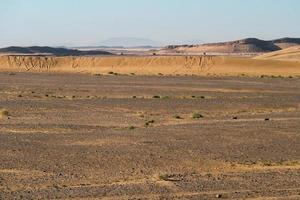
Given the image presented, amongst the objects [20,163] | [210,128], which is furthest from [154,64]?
[20,163]

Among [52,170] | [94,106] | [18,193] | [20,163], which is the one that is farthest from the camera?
[94,106]

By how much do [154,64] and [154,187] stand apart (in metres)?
100

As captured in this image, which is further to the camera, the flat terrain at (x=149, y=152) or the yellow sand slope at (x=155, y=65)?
the yellow sand slope at (x=155, y=65)

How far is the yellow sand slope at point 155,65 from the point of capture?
10081 centimetres

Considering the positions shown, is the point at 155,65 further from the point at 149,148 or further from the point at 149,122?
the point at 149,148

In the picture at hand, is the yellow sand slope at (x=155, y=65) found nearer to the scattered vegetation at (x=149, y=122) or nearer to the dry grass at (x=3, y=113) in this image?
the dry grass at (x=3, y=113)

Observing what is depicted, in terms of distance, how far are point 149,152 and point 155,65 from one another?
9392 cm

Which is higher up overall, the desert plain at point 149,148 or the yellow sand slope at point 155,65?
the desert plain at point 149,148

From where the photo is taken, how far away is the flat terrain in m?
13.7

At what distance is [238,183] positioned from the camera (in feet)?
47.0

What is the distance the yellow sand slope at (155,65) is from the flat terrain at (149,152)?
63.9 metres

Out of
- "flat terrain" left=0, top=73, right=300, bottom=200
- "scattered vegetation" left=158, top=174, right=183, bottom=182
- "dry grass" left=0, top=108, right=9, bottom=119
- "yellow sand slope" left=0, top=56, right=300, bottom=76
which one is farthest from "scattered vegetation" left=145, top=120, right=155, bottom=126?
"yellow sand slope" left=0, top=56, right=300, bottom=76

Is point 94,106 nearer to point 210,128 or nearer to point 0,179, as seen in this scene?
point 210,128

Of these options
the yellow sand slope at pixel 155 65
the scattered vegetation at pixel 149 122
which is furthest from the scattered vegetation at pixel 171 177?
the yellow sand slope at pixel 155 65
